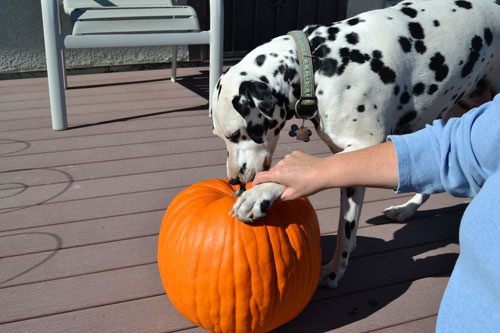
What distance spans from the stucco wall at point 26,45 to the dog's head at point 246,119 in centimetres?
398

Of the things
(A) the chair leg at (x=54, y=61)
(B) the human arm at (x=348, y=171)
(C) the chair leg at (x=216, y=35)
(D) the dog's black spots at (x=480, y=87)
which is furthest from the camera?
(C) the chair leg at (x=216, y=35)

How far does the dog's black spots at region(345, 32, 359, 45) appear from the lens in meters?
2.34

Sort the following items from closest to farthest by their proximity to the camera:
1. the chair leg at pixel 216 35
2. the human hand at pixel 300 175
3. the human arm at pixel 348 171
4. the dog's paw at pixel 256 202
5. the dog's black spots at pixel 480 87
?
the human arm at pixel 348 171
the human hand at pixel 300 175
the dog's paw at pixel 256 202
the dog's black spots at pixel 480 87
the chair leg at pixel 216 35

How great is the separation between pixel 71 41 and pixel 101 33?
277mm

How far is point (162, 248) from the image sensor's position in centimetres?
209

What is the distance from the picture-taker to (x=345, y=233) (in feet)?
7.81

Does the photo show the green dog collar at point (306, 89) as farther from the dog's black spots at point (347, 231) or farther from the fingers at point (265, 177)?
the fingers at point (265, 177)

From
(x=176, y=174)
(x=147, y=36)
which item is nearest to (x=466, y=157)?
(x=176, y=174)

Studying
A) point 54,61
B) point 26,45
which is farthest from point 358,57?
point 26,45

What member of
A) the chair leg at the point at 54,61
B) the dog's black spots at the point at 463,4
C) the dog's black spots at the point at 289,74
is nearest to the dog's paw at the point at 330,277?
the dog's black spots at the point at 289,74

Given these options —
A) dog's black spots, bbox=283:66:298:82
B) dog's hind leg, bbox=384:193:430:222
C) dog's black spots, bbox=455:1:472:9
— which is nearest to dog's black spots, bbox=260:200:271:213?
dog's black spots, bbox=283:66:298:82

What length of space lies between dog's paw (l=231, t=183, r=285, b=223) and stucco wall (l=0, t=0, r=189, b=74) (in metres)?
4.55

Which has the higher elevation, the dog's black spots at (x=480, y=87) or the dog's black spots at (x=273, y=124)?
the dog's black spots at (x=480, y=87)

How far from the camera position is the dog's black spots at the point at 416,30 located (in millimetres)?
2418
